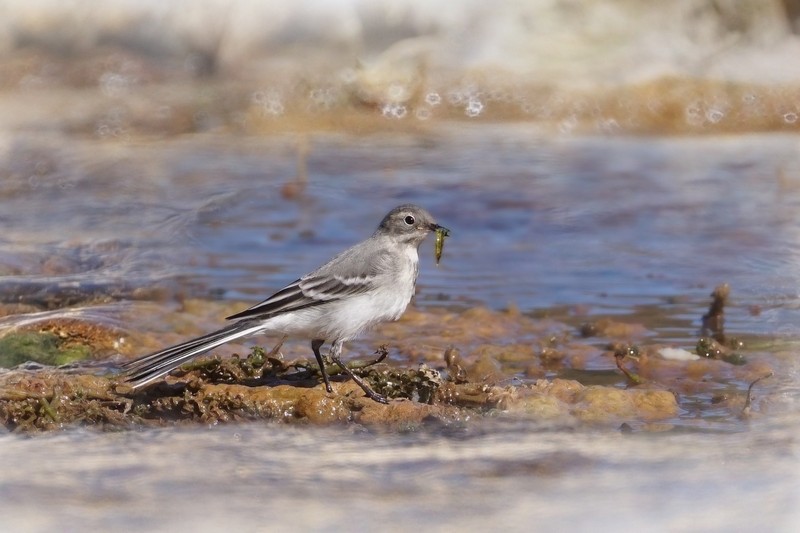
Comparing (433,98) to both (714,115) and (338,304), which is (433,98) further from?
(338,304)

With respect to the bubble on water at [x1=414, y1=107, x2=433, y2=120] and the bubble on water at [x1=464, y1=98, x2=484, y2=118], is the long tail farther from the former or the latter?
the bubble on water at [x1=464, y1=98, x2=484, y2=118]

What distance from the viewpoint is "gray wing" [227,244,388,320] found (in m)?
6.59

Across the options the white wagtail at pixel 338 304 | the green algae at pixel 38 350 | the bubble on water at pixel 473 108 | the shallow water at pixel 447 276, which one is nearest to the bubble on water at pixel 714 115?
the shallow water at pixel 447 276

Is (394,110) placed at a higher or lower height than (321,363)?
higher

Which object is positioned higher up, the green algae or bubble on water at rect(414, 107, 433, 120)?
bubble on water at rect(414, 107, 433, 120)

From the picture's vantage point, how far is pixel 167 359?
20.0ft

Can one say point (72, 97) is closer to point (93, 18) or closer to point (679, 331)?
point (93, 18)

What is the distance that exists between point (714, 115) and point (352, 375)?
26.3 feet

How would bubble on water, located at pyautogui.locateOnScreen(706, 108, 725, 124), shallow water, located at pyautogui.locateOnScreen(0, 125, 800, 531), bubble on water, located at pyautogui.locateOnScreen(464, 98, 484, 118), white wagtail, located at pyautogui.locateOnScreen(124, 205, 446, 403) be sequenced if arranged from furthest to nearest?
bubble on water, located at pyautogui.locateOnScreen(464, 98, 484, 118), bubble on water, located at pyautogui.locateOnScreen(706, 108, 725, 124), white wagtail, located at pyautogui.locateOnScreen(124, 205, 446, 403), shallow water, located at pyautogui.locateOnScreen(0, 125, 800, 531)

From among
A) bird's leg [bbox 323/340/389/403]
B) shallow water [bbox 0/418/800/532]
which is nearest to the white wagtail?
bird's leg [bbox 323/340/389/403]

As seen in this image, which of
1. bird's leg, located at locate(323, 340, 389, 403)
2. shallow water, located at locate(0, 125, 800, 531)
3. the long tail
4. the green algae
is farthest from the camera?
the green algae

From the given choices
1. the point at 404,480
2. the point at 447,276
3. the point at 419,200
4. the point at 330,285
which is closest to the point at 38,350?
the point at 330,285

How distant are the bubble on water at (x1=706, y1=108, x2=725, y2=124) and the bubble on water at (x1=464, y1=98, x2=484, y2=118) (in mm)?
2526

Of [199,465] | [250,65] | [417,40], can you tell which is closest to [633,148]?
[417,40]
